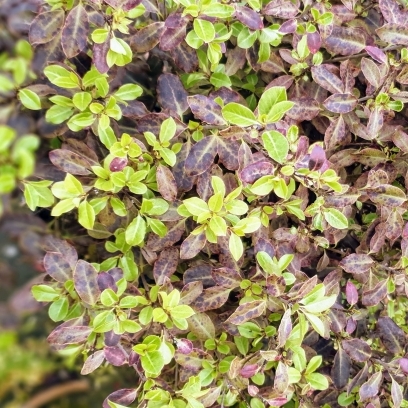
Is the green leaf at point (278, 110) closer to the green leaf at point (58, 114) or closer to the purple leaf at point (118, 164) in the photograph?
the purple leaf at point (118, 164)

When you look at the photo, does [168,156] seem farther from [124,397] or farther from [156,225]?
[124,397]

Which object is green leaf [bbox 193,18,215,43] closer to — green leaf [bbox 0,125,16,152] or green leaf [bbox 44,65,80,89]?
green leaf [bbox 44,65,80,89]

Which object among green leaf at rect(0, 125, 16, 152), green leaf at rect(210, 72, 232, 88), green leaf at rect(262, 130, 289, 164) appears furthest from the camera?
green leaf at rect(210, 72, 232, 88)

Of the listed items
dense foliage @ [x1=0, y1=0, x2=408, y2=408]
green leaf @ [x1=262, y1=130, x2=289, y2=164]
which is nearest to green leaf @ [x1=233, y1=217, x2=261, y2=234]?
dense foliage @ [x1=0, y1=0, x2=408, y2=408]

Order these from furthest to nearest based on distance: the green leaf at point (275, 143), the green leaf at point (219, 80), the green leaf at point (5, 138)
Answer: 1. the green leaf at point (219, 80)
2. the green leaf at point (275, 143)
3. the green leaf at point (5, 138)

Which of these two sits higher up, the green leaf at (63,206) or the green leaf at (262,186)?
the green leaf at (262,186)

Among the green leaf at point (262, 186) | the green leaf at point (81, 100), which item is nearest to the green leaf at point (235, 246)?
the green leaf at point (262, 186)

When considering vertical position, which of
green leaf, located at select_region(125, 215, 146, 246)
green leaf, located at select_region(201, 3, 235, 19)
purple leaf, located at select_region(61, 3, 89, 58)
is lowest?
green leaf, located at select_region(125, 215, 146, 246)

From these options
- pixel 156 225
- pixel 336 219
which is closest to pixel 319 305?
pixel 336 219
